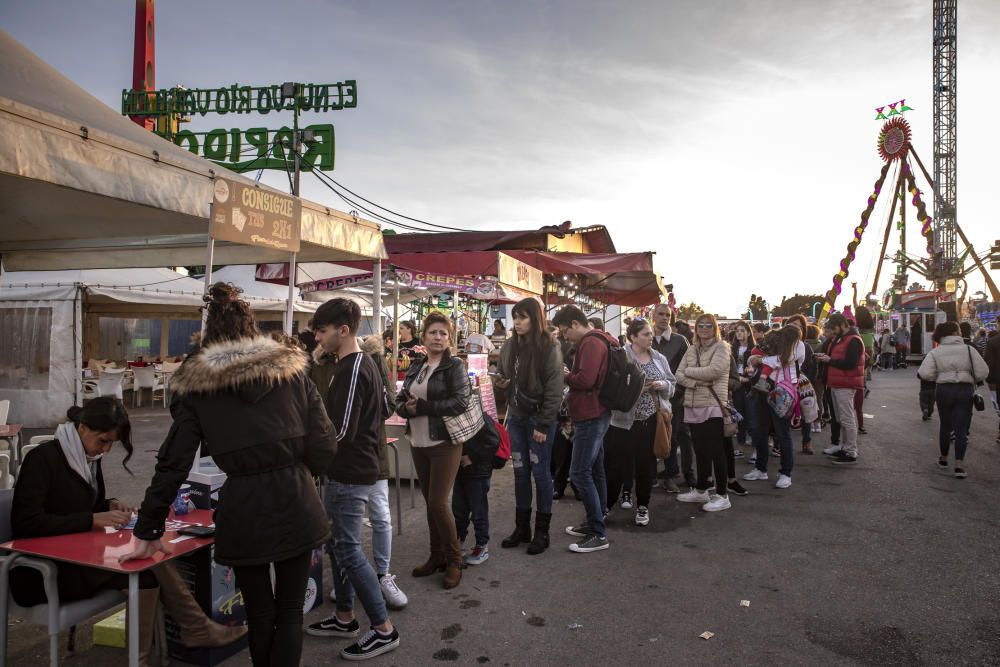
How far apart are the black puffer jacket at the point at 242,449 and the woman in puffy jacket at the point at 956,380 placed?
7390 mm

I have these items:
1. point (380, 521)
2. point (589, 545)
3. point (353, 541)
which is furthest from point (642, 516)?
point (353, 541)

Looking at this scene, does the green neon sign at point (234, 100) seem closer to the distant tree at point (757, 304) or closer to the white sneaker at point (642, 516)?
the white sneaker at point (642, 516)

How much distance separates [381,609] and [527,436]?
5.94ft

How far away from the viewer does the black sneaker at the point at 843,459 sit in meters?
7.74

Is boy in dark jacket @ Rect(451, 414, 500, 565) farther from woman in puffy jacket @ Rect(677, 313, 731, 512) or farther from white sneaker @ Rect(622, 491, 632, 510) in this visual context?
woman in puffy jacket @ Rect(677, 313, 731, 512)

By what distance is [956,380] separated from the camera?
693cm

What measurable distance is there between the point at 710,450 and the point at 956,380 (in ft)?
11.4

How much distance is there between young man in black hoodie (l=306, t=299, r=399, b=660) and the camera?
Result: 315 centimetres

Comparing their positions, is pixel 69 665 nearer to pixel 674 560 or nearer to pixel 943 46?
pixel 674 560

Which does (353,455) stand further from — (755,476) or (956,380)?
(956,380)

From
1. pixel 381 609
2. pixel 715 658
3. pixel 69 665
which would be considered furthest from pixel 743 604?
pixel 69 665

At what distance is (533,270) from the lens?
10070 millimetres

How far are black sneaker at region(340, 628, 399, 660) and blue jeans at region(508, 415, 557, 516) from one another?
1.67 meters

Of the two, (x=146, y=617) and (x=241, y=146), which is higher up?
(x=241, y=146)
